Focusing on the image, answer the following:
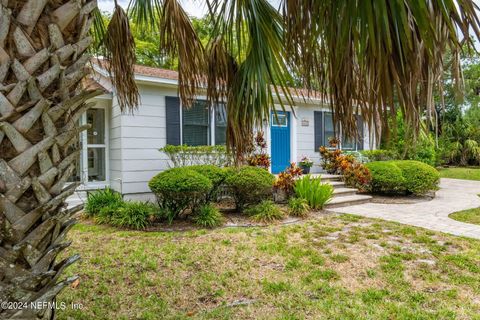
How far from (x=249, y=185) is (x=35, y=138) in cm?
586

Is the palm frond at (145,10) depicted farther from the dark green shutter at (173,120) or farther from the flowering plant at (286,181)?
the flowering plant at (286,181)

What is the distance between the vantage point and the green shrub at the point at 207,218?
21.6 feet

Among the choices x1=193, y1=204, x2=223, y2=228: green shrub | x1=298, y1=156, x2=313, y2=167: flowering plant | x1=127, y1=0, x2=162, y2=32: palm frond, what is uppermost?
x1=127, y1=0, x2=162, y2=32: palm frond

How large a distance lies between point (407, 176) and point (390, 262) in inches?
263

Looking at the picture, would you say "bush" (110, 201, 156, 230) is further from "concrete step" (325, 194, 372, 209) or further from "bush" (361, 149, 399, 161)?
"bush" (361, 149, 399, 161)

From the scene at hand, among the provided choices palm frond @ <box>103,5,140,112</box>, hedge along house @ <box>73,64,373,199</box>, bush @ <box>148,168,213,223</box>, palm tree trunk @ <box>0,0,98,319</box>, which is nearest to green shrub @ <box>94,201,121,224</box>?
bush @ <box>148,168,213,223</box>

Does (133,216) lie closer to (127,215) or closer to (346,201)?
(127,215)

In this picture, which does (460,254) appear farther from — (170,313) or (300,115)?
(300,115)

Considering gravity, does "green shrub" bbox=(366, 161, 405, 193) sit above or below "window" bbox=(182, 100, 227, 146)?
below

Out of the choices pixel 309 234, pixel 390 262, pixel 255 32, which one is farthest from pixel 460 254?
pixel 255 32

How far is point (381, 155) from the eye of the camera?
514 inches

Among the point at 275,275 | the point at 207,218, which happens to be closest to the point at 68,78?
the point at 275,275

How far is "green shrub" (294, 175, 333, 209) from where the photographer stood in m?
8.05

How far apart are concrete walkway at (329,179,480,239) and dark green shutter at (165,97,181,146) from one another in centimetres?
462
